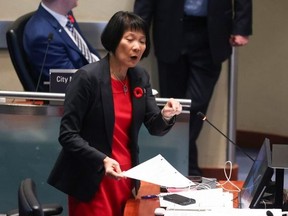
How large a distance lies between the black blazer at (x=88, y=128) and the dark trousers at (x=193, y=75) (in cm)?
206

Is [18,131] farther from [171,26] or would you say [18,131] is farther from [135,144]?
[171,26]

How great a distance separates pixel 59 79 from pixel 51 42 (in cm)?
50

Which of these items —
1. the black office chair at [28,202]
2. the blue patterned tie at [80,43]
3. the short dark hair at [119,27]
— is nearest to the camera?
the black office chair at [28,202]

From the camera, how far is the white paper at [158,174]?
2.60 m

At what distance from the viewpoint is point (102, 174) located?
2793mm

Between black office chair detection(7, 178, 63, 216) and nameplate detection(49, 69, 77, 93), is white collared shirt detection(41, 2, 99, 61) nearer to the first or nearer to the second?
nameplate detection(49, 69, 77, 93)

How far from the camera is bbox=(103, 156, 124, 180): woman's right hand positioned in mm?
2586

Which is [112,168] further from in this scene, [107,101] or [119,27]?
[119,27]

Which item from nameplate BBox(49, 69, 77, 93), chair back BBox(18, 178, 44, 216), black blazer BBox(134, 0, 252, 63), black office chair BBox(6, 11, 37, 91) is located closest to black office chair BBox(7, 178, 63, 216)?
chair back BBox(18, 178, 44, 216)

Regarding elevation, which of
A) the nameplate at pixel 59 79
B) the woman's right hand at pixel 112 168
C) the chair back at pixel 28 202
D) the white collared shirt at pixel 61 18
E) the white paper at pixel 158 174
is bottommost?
the white paper at pixel 158 174

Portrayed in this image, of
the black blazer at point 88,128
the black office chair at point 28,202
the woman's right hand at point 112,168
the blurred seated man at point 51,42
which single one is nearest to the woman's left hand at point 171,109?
the black blazer at point 88,128

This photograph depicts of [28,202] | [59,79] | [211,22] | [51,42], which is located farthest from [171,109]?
[211,22]

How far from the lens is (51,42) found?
4.12 metres

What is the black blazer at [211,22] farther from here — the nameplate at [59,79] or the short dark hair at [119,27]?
the short dark hair at [119,27]
